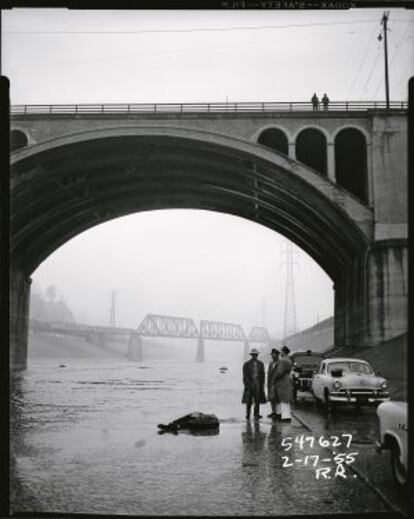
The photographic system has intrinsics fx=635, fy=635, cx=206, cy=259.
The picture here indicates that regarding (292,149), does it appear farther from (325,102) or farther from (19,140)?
(19,140)

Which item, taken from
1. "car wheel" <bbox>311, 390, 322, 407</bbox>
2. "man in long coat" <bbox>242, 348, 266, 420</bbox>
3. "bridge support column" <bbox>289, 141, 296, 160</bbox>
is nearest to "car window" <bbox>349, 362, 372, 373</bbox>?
"car wheel" <bbox>311, 390, 322, 407</bbox>

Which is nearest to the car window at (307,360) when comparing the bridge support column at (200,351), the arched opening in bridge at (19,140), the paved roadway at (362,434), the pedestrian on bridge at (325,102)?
the paved roadway at (362,434)

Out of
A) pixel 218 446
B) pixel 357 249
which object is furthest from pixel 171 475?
pixel 357 249

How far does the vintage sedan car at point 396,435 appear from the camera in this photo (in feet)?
20.1

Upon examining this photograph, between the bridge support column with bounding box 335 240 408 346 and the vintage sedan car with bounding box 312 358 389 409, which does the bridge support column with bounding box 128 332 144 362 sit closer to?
the bridge support column with bounding box 335 240 408 346

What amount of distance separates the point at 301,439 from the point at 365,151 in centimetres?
3028

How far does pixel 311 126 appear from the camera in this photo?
39.0 metres

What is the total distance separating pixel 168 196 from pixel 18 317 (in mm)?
16060

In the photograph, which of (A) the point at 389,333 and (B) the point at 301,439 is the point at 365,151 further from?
(B) the point at 301,439

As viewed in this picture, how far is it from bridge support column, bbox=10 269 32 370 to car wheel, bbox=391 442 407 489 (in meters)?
46.8

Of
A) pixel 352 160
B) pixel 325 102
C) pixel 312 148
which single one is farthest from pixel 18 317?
pixel 325 102

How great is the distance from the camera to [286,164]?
37.6 metres

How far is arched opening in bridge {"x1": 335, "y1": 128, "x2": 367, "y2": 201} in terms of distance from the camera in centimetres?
3931

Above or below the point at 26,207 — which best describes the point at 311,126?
above
